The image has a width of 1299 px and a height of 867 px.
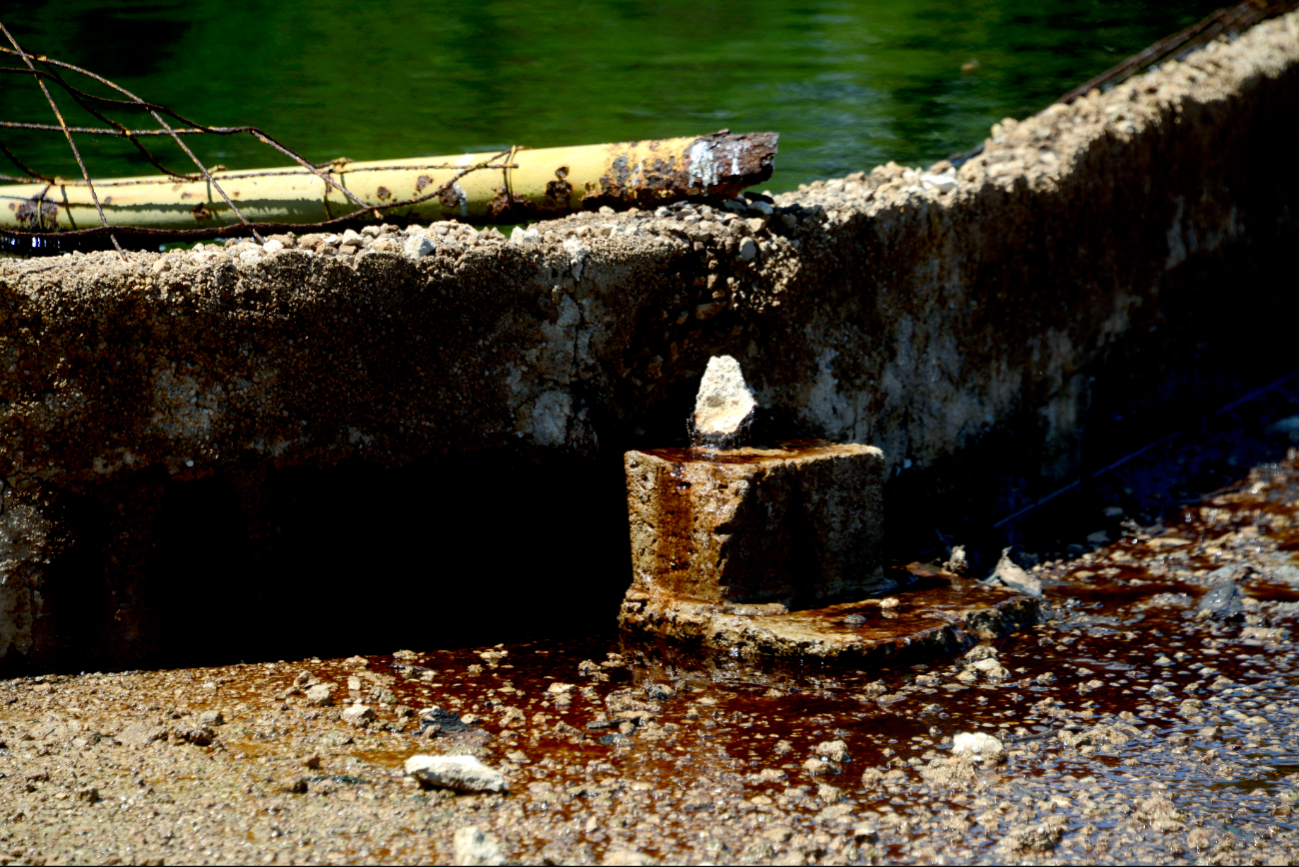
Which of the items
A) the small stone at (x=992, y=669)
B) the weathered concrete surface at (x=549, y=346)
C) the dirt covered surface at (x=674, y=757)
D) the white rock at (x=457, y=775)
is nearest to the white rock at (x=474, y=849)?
the dirt covered surface at (x=674, y=757)

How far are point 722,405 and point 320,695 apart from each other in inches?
55.3

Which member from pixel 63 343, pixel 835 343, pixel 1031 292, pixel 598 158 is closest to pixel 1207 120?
pixel 1031 292

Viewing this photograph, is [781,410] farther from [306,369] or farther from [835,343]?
[306,369]

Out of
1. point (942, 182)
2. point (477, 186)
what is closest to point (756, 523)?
point (477, 186)

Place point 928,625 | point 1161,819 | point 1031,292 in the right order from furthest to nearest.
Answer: point 1031,292
point 928,625
point 1161,819

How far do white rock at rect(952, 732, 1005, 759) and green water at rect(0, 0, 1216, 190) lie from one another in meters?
5.72

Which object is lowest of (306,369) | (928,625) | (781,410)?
(928,625)

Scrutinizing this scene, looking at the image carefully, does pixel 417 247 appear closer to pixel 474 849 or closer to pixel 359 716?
pixel 359 716

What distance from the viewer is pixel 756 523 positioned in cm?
316

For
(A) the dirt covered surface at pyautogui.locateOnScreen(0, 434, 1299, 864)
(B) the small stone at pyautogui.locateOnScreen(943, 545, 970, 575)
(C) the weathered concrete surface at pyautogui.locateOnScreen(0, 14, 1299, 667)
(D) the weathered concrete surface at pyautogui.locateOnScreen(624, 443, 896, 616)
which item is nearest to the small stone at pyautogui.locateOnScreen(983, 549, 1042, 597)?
(B) the small stone at pyautogui.locateOnScreen(943, 545, 970, 575)

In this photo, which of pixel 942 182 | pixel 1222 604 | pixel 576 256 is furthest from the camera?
pixel 942 182

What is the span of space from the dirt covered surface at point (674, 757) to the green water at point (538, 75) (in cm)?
519

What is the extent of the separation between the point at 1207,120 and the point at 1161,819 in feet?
14.1

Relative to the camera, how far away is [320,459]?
303 cm
